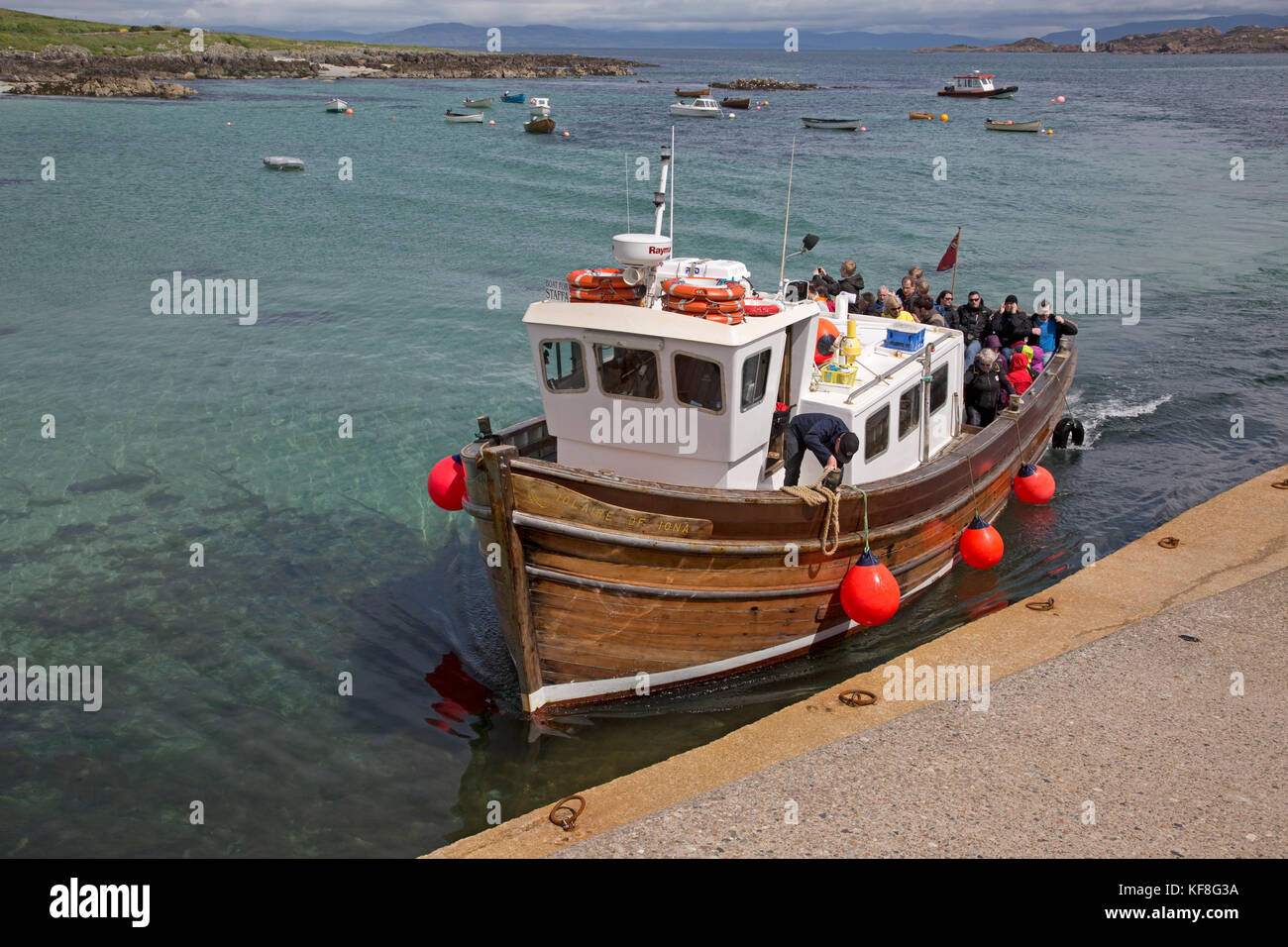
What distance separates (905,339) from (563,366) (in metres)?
4.66

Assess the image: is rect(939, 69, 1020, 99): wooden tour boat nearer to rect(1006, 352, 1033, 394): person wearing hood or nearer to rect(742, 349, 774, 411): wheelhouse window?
rect(1006, 352, 1033, 394): person wearing hood

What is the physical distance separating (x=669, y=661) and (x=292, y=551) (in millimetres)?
5919

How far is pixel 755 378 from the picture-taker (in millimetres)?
9203

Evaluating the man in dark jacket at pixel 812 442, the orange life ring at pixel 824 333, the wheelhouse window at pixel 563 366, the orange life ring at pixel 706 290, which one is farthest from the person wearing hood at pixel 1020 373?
the wheelhouse window at pixel 563 366

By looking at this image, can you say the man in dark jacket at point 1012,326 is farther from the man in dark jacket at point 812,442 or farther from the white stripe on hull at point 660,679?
the white stripe on hull at point 660,679

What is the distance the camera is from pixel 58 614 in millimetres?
11258

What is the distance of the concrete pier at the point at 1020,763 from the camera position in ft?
22.5

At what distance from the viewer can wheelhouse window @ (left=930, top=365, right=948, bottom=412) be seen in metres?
12.1

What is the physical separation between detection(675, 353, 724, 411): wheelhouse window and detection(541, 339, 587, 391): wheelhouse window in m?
0.97
